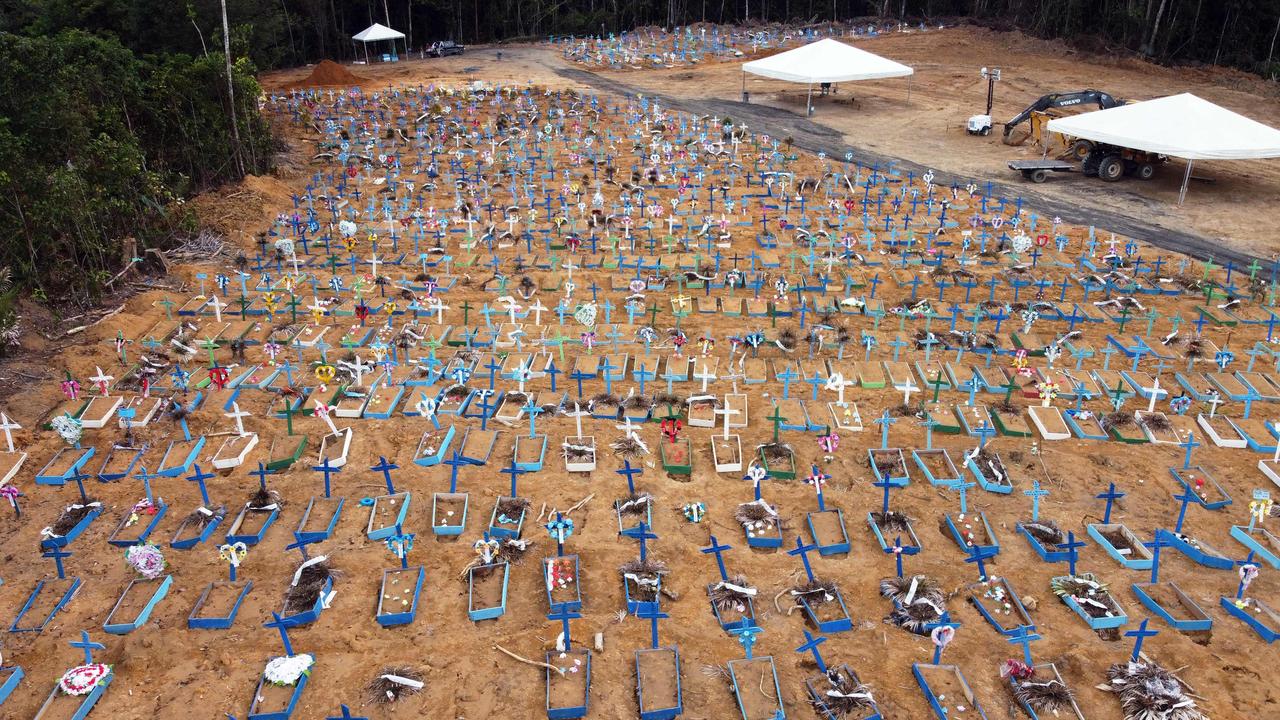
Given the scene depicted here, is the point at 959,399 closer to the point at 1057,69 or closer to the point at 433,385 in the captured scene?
the point at 433,385

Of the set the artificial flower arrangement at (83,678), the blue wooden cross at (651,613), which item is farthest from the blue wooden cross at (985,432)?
the artificial flower arrangement at (83,678)

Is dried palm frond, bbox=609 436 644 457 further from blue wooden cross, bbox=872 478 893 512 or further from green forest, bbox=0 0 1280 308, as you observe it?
green forest, bbox=0 0 1280 308

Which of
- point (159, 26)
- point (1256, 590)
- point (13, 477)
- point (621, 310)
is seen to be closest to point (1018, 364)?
point (1256, 590)

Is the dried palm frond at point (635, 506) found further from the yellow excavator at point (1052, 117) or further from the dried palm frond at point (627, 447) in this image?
the yellow excavator at point (1052, 117)

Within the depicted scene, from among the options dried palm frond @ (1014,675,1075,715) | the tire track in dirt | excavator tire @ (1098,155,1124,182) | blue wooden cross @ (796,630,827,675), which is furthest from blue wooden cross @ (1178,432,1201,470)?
excavator tire @ (1098,155,1124,182)

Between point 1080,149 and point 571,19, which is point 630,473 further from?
point 571,19

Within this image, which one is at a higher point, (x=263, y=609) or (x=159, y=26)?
(x=159, y=26)
